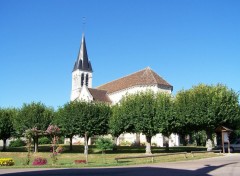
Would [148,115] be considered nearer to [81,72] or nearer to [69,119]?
[69,119]

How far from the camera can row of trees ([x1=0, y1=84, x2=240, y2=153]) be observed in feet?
122

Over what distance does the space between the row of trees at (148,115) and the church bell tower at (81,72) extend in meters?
42.5

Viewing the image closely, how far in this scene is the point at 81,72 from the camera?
285 feet

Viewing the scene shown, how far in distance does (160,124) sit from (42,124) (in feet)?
57.0

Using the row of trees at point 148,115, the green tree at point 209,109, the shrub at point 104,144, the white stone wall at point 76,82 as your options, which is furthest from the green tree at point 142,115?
the white stone wall at point 76,82

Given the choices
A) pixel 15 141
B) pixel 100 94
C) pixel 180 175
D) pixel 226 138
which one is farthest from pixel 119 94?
pixel 180 175

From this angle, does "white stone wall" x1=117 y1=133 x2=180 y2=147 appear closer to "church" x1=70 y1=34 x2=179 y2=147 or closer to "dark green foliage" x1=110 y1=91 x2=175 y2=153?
"church" x1=70 y1=34 x2=179 y2=147

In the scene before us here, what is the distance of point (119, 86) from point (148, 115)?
1328 inches

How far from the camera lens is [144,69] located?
67938 millimetres

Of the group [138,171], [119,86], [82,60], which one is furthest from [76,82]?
[138,171]

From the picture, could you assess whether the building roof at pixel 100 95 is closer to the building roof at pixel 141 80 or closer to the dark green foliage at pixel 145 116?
the building roof at pixel 141 80

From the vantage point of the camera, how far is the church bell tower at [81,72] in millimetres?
86750

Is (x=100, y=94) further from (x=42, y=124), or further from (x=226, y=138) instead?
(x=226, y=138)

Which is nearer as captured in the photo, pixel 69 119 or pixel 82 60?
pixel 69 119
